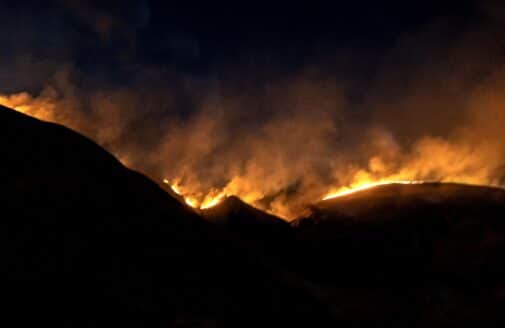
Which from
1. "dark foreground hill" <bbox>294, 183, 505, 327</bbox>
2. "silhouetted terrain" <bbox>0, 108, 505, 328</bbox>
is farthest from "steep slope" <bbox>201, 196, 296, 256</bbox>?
"dark foreground hill" <bbox>294, 183, 505, 327</bbox>

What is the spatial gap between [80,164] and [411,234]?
2708cm

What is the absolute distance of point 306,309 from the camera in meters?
18.0

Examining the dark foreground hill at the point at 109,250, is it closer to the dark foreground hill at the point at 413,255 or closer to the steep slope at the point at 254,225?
the dark foreground hill at the point at 413,255

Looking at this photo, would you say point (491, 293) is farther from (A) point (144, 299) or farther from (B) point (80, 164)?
(B) point (80, 164)

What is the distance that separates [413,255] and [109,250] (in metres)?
25.2

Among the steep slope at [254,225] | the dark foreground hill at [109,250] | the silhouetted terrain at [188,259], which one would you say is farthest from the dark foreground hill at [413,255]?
the dark foreground hill at [109,250]

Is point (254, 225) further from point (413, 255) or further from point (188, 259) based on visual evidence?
point (188, 259)

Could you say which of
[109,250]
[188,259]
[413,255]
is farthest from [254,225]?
[109,250]

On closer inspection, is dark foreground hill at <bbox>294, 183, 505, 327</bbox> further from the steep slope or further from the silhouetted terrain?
the steep slope

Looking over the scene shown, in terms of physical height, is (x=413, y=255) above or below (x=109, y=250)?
above

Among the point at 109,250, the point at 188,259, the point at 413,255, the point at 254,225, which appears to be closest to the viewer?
the point at 109,250

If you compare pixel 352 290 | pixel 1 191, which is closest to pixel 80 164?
pixel 1 191

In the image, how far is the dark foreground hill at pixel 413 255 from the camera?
2552 cm

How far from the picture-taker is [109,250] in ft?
51.5
